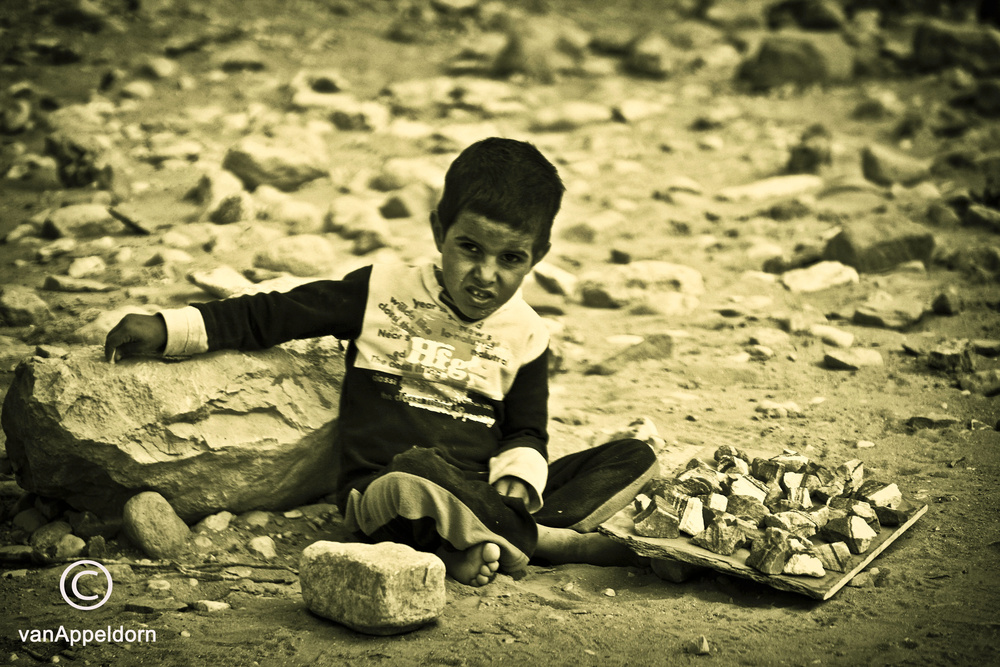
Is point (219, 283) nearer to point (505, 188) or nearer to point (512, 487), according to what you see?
point (505, 188)

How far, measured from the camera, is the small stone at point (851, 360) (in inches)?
152

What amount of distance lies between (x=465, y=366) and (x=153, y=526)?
97cm

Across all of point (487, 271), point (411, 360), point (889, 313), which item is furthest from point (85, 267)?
point (889, 313)

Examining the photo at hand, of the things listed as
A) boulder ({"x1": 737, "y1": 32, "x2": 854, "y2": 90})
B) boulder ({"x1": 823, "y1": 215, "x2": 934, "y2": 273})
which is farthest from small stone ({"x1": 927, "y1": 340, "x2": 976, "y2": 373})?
boulder ({"x1": 737, "y1": 32, "x2": 854, "y2": 90})

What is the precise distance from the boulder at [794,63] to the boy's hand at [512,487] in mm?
→ 5925

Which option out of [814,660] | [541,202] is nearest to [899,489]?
[814,660]

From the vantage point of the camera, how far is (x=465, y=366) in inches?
107

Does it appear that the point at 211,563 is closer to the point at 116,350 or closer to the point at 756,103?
the point at 116,350

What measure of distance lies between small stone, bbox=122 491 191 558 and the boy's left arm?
88 centimetres

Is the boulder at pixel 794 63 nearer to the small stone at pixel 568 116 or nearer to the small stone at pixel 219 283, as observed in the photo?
the small stone at pixel 568 116

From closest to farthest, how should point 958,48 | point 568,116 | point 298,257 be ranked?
point 298,257
point 568,116
point 958,48

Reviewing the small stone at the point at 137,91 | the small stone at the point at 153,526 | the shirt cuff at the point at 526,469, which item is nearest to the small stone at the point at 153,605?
the small stone at the point at 153,526

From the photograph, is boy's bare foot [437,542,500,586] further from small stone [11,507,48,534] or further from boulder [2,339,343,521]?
→ small stone [11,507,48,534]

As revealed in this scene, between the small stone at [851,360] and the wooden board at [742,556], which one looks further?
the small stone at [851,360]
